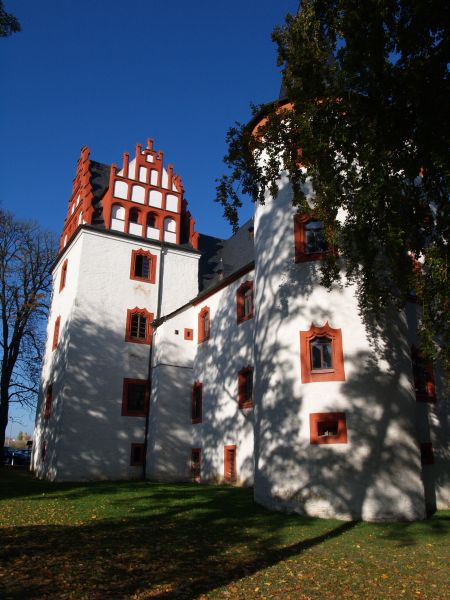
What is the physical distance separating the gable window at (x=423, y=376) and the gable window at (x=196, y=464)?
34.2 ft

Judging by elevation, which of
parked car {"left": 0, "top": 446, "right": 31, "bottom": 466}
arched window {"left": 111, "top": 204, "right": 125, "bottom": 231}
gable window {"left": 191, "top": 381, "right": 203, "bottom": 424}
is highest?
arched window {"left": 111, "top": 204, "right": 125, "bottom": 231}

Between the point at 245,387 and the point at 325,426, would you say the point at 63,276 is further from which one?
the point at 325,426

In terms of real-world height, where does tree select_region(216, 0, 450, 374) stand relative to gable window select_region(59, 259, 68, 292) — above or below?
below

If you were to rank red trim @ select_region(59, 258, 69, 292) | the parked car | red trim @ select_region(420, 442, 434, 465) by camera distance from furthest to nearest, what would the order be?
the parked car, red trim @ select_region(59, 258, 69, 292), red trim @ select_region(420, 442, 434, 465)

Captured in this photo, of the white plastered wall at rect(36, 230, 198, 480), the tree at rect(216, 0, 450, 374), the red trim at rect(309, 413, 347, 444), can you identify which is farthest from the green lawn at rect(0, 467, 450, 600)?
the white plastered wall at rect(36, 230, 198, 480)

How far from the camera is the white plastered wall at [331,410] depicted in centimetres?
1348

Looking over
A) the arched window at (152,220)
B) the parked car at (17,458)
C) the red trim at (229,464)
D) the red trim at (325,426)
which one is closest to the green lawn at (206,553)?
the red trim at (325,426)

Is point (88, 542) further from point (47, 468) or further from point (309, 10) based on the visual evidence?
point (47, 468)

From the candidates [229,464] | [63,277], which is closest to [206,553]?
[229,464]

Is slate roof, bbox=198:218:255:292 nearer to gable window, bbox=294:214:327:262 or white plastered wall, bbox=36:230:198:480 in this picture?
white plastered wall, bbox=36:230:198:480

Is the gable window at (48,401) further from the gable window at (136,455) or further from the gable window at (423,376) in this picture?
the gable window at (423,376)

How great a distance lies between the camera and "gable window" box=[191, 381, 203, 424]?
2362cm

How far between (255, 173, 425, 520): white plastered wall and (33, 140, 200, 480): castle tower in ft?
34.4

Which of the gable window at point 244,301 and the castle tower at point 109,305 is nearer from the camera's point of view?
the gable window at point 244,301
